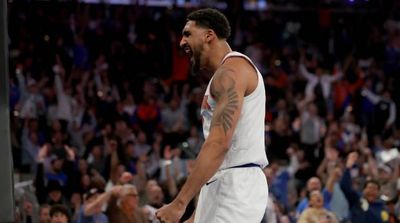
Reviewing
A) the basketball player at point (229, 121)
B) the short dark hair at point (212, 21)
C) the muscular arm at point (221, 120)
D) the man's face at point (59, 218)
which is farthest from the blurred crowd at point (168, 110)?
the muscular arm at point (221, 120)

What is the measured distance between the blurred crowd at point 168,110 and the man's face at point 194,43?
529 centimetres

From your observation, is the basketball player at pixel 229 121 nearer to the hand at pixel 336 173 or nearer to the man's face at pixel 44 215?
the man's face at pixel 44 215

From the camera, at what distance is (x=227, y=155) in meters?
5.26

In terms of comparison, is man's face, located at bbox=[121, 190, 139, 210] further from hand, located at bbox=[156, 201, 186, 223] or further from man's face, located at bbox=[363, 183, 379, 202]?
hand, located at bbox=[156, 201, 186, 223]

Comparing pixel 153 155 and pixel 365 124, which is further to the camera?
pixel 365 124

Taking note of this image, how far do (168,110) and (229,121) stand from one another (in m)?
13.5

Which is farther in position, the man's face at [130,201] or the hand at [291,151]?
the hand at [291,151]

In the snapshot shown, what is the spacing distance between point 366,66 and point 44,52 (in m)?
7.47

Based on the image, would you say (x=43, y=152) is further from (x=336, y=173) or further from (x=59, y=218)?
(x=59, y=218)

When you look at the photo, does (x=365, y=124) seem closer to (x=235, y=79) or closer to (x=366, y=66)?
(x=366, y=66)

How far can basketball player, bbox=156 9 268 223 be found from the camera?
16.8 feet

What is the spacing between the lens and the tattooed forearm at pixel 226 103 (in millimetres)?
5090

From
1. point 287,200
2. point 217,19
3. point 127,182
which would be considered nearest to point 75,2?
point 287,200

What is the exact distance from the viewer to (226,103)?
5094 mm
